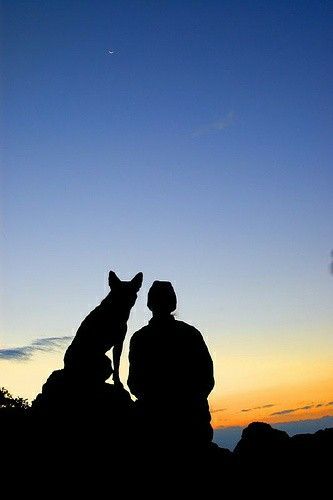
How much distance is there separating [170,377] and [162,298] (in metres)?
1.29

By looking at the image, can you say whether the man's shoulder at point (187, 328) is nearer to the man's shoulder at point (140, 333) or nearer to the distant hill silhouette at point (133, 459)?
the man's shoulder at point (140, 333)

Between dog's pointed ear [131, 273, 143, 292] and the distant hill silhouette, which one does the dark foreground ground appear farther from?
dog's pointed ear [131, 273, 143, 292]

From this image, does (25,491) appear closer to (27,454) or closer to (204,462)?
(27,454)

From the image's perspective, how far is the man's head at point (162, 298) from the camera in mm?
7461

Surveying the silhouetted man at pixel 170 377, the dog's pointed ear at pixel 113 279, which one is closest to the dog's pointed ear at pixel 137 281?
the dog's pointed ear at pixel 113 279

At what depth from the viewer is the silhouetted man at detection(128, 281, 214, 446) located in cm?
725

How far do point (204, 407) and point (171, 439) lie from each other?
719 millimetres

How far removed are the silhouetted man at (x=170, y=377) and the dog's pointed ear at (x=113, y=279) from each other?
3.97 m

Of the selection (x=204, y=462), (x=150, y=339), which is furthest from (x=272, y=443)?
(x=150, y=339)

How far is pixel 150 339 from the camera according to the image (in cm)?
769

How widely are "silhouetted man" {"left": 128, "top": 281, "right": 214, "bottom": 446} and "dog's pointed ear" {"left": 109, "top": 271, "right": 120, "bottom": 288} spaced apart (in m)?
3.97

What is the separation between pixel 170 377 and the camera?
7422 mm

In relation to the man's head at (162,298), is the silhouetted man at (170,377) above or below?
below

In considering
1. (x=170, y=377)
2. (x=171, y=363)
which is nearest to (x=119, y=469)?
(x=170, y=377)
